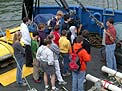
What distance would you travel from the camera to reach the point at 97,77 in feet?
29.0

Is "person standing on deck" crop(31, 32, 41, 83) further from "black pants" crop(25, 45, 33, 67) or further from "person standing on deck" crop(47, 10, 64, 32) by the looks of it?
"person standing on deck" crop(47, 10, 64, 32)

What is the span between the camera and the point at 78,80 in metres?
7.52

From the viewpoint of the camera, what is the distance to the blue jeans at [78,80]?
7.44m

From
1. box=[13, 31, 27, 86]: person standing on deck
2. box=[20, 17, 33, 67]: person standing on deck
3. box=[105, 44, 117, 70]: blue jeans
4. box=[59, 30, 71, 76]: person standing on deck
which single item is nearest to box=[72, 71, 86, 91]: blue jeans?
box=[59, 30, 71, 76]: person standing on deck

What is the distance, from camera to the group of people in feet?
24.7

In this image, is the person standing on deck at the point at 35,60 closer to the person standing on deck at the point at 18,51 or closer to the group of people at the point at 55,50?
the group of people at the point at 55,50

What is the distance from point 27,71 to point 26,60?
37cm

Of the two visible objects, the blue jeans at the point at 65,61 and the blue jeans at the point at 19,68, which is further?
the blue jeans at the point at 65,61

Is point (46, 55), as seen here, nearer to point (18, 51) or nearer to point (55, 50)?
point (55, 50)

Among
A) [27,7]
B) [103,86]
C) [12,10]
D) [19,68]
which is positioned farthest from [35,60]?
[12,10]

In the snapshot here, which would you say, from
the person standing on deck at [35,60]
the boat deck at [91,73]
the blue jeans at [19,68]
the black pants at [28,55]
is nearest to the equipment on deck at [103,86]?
the boat deck at [91,73]

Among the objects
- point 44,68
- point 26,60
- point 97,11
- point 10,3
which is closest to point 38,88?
point 44,68

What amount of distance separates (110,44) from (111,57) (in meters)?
0.41

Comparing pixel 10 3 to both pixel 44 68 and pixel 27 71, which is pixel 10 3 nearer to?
pixel 27 71
